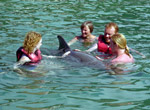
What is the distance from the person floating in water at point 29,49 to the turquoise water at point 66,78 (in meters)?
0.34

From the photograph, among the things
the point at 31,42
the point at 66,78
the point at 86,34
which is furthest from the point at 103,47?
the point at 66,78

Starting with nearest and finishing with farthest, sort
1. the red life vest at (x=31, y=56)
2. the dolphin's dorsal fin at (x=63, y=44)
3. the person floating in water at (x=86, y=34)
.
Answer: the red life vest at (x=31, y=56), the dolphin's dorsal fin at (x=63, y=44), the person floating in water at (x=86, y=34)

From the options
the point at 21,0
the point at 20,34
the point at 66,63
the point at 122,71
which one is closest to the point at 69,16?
the point at 20,34

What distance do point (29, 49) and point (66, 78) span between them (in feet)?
4.48

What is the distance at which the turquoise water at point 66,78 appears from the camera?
6.03 meters

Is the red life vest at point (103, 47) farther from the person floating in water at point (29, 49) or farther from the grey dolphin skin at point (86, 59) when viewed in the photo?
the person floating in water at point (29, 49)

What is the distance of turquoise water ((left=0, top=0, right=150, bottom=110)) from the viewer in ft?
19.8

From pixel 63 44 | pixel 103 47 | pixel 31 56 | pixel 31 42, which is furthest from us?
pixel 103 47

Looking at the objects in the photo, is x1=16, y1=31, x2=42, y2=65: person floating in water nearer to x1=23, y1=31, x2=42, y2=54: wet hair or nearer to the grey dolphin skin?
x1=23, y1=31, x2=42, y2=54: wet hair

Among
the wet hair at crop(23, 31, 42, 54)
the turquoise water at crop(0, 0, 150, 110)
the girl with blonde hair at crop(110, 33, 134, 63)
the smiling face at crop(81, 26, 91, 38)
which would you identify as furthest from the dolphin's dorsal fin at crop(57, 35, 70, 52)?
the smiling face at crop(81, 26, 91, 38)

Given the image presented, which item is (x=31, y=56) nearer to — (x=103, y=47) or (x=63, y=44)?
(x=63, y=44)

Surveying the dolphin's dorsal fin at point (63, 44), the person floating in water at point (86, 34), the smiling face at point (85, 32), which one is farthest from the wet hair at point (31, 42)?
the smiling face at point (85, 32)

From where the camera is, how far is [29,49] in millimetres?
8195

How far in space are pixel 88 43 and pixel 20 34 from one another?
2703mm
